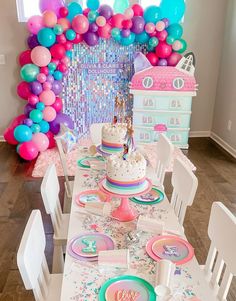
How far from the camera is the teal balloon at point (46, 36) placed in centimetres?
371

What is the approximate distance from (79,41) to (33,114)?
109cm

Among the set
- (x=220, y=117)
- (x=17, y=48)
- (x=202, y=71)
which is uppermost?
(x=17, y=48)

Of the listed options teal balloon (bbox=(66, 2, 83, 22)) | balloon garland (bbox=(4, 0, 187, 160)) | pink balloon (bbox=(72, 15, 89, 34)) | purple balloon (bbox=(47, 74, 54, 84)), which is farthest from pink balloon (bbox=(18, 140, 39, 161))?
teal balloon (bbox=(66, 2, 83, 22))

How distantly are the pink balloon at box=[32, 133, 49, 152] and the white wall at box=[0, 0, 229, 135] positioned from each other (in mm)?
867

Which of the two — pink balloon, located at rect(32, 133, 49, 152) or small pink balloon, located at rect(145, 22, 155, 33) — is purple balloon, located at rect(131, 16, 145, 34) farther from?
pink balloon, located at rect(32, 133, 49, 152)

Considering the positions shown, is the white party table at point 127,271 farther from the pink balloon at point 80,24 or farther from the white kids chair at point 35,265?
the pink balloon at point 80,24

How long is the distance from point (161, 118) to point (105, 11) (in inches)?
59.3

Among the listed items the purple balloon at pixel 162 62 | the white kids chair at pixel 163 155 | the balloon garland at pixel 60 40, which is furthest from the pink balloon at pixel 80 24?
the white kids chair at pixel 163 155

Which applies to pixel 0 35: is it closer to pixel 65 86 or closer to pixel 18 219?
pixel 65 86

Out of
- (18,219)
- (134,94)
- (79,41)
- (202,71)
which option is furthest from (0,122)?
(202,71)

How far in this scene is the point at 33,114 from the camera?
3822 mm

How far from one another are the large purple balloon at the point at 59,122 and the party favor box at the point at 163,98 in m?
0.87

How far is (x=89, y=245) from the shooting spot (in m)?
1.32

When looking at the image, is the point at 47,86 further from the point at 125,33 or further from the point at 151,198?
the point at 151,198
